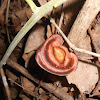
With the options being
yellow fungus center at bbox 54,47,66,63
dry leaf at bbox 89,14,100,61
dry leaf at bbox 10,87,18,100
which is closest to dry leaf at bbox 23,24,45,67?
yellow fungus center at bbox 54,47,66,63

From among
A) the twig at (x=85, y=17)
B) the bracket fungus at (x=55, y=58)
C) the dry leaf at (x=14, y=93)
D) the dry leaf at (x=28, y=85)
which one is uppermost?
the twig at (x=85, y=17)

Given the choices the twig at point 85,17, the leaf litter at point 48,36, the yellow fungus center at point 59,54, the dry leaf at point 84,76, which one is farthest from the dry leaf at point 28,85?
the twig at point 85,17

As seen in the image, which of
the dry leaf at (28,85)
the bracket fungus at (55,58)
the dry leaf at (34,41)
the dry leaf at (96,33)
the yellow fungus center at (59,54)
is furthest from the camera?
the dry leaf at (28,85)

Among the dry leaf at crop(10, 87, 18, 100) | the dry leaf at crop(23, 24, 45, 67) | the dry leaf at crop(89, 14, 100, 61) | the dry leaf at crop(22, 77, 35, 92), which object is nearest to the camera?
the dry leaf at crop(89, 14, 100, 61)

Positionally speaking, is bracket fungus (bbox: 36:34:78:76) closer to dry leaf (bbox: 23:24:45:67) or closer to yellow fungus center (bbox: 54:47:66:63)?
yellow fungus center (bbox: 54:47:66:63)

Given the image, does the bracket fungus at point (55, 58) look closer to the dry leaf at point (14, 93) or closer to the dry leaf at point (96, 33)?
the dry leaf at point (96, 33)

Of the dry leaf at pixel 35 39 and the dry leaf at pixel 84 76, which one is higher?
the dry leaf at pixel 35 39
